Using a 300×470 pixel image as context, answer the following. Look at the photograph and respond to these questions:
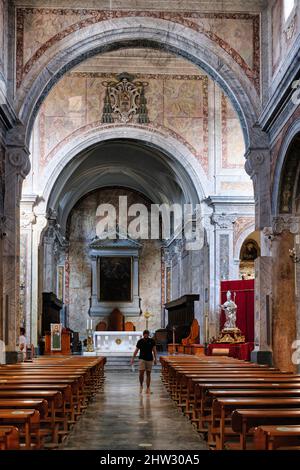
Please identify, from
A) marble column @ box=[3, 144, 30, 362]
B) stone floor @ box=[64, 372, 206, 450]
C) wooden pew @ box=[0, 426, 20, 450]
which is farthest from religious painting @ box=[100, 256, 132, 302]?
wooden pew @ box=[0, 426, 20, 450]

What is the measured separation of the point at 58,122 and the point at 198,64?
26.8ft

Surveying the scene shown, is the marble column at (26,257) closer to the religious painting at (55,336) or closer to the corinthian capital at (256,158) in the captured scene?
the religious painting at (55,336)

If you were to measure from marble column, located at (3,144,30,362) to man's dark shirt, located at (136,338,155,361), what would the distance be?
290 cm

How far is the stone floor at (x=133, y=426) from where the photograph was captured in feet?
29.1

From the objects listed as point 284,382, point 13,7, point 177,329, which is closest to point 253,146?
point 13,7

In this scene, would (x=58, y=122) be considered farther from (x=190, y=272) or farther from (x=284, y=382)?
(x=284, y=382)

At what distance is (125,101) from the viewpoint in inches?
1014

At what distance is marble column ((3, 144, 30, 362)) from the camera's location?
16859mm

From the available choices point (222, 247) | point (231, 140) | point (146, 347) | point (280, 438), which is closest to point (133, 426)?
point (280, 438)

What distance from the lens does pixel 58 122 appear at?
83.7 ft

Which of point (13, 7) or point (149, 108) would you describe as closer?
point (13, 7)

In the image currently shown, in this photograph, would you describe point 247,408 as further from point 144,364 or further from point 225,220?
point 225,220
